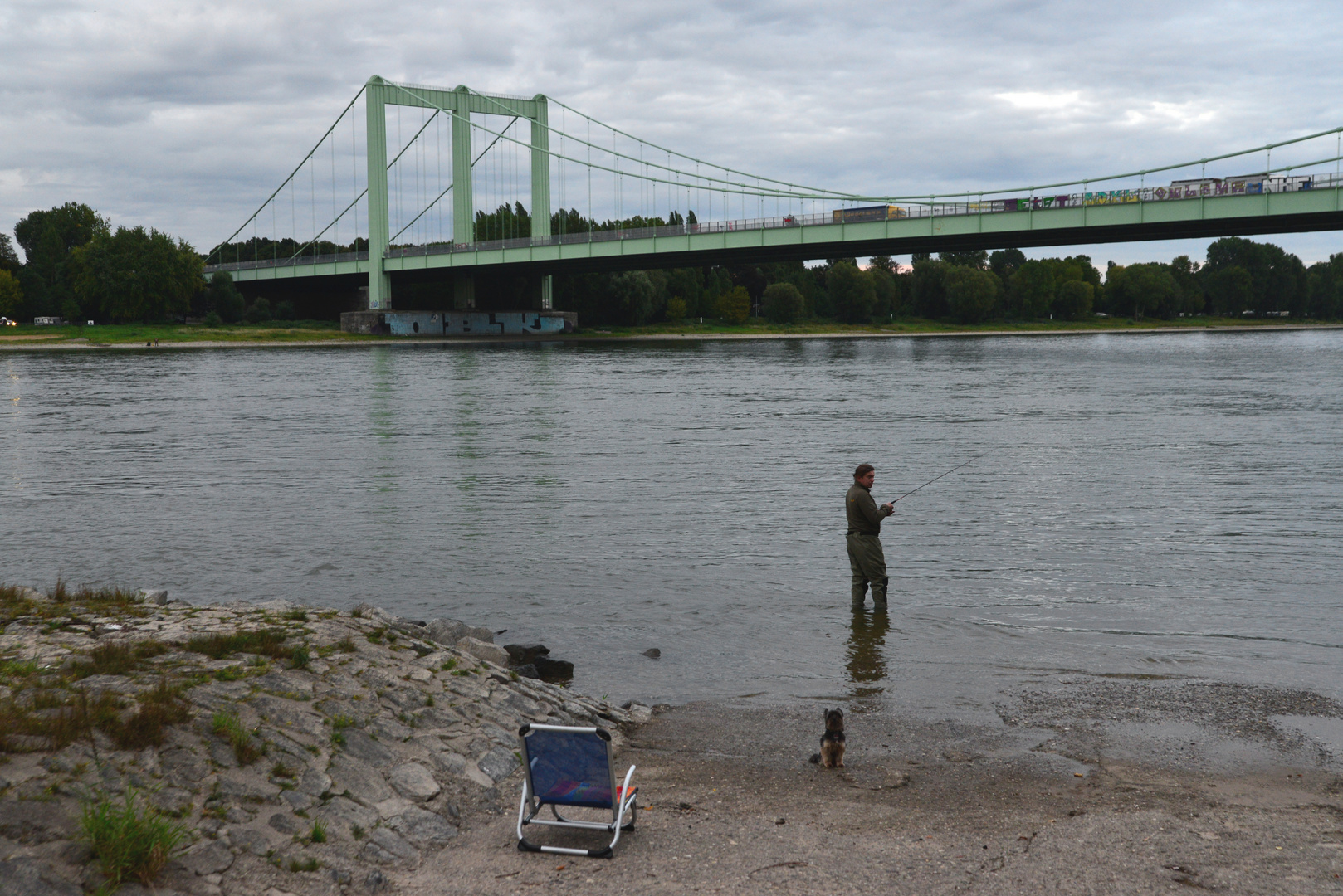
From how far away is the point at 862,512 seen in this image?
11.1m

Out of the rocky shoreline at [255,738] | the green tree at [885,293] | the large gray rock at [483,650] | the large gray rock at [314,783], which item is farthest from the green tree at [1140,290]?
the large gray rock at [314,783]

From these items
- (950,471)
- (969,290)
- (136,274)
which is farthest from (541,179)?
(950,471)

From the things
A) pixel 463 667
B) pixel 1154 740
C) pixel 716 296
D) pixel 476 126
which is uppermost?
pixel 476 126

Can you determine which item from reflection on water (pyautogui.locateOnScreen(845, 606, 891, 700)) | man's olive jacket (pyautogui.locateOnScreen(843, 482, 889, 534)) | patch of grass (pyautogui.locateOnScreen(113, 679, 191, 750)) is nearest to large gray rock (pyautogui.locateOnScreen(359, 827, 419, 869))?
patch of grass (pyautogui.locateOnScreen(113, 679, 191, 750))

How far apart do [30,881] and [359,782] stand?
71.4 inches

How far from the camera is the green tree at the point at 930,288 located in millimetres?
117625

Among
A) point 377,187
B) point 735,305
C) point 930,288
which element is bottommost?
point 735,305

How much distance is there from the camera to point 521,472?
21.8m

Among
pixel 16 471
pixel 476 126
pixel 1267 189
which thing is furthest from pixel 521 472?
pixel 476 126

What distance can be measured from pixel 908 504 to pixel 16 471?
1683 cm

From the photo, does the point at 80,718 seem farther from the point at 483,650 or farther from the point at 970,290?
the point at 970,290

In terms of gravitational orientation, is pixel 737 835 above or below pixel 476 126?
below

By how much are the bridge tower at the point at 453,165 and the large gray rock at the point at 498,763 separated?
84.0 metres

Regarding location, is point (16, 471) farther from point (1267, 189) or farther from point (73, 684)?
point (1267, 189)
